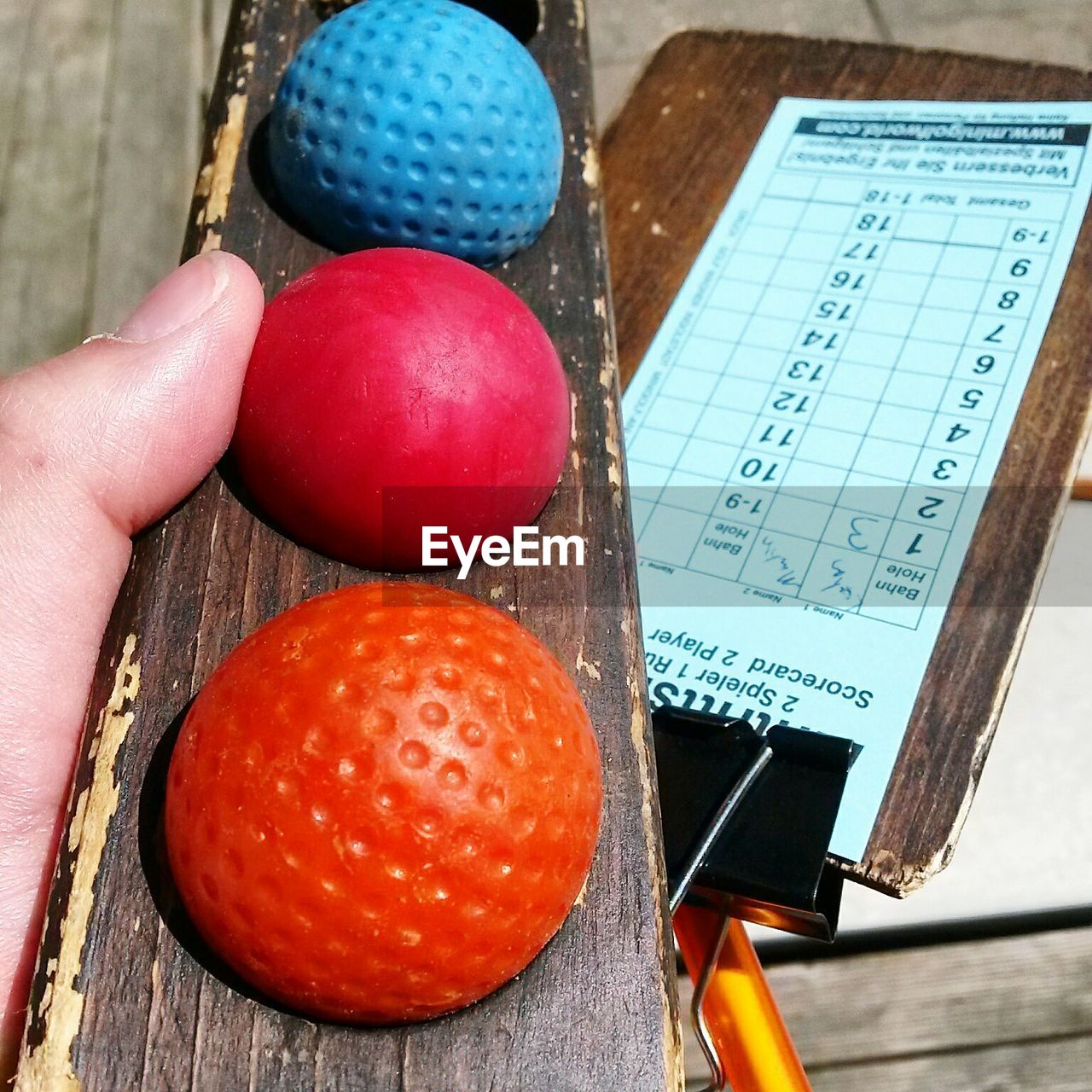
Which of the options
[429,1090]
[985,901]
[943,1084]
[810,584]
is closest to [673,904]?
[429,1090]

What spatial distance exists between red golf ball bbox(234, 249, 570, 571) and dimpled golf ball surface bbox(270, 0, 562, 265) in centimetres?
8

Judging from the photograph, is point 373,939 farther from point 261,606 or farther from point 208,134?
point 208,134

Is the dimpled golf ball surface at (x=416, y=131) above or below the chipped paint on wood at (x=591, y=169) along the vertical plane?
above

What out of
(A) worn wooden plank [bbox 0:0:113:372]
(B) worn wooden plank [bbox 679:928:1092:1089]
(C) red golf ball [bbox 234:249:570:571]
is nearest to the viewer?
(C) red golf ball [bbox 234:249:570:571]

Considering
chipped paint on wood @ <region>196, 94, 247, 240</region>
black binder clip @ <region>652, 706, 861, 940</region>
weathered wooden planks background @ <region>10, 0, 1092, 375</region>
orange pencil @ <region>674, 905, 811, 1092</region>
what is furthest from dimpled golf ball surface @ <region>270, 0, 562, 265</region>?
weathered wooden planks background @ <region>10, 0, 1092, 375</region>

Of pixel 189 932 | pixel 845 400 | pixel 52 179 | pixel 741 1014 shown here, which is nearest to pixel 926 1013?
pixel 741 1014

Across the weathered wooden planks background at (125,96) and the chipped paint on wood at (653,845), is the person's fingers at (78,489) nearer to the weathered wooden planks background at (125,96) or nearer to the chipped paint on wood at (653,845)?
the chipped paint on wood at (653,845)

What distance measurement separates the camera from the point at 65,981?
47cm

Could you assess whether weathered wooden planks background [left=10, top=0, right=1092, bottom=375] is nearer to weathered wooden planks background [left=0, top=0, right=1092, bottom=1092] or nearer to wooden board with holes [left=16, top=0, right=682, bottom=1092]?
weathered wooden planks background [left=0, top=0, right=1092, bottom=1092]

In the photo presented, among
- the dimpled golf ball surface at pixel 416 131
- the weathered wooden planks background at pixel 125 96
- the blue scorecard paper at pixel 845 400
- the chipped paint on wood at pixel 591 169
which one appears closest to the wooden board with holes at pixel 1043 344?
the blue scorecard paper at pixel 845 400

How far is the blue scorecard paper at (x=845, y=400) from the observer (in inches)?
27.3

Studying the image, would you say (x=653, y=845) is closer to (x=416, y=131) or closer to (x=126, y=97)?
(x=416, y=131)

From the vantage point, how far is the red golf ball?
538 mm

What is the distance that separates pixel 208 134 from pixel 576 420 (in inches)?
13.8
